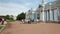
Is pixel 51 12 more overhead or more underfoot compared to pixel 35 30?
more overhead

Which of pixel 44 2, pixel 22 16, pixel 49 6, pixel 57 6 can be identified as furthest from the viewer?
pixel 22 16

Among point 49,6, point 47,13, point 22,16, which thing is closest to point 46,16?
point 47,13

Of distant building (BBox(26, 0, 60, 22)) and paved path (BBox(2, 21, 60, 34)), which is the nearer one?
paved path (BBox(2, 21, 60, 34))

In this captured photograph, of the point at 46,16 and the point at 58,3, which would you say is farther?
the point at 46,16

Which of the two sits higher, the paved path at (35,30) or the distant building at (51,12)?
the distant building at (51,12)

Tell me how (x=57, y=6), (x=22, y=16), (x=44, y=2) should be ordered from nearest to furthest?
1. (x=57, y=6)
2. (x=44, y=2)
3. (x=22, y=16)

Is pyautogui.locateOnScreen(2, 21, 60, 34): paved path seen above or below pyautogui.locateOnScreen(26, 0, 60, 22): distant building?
below

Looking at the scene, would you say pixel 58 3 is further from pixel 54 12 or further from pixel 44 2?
pixel 44 2

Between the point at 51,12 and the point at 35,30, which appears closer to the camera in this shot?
the point at 35,30

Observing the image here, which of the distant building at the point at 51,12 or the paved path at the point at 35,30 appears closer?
the paved path at the point at 35,30

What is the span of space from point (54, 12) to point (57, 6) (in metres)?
4.10

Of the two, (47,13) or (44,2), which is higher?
(44,2)

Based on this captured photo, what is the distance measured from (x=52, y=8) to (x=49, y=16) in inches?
194

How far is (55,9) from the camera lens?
53.8 meters
